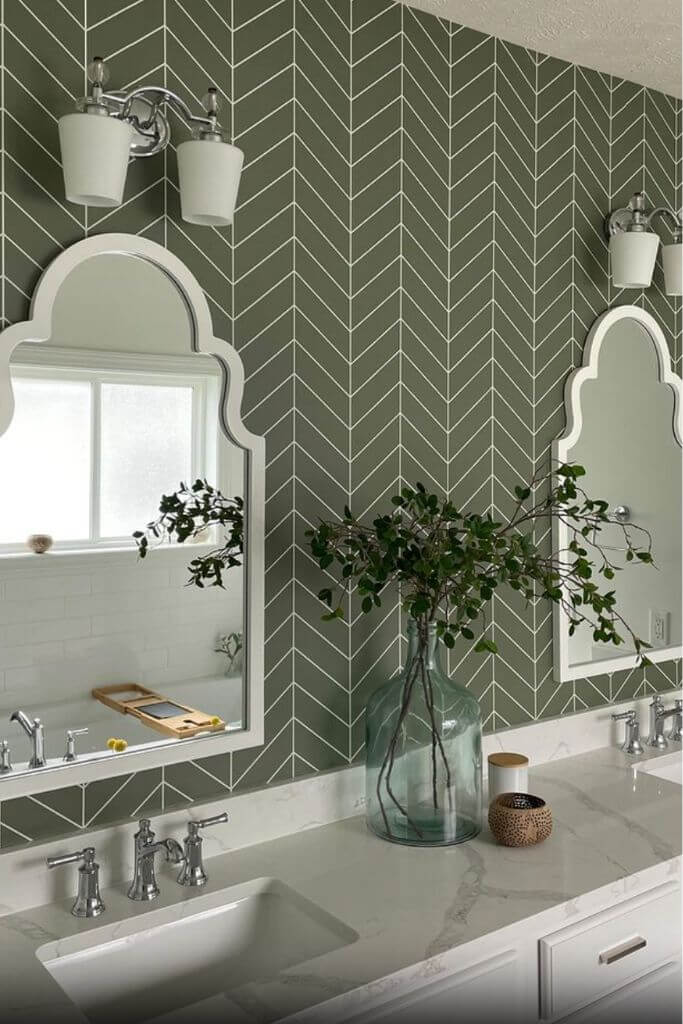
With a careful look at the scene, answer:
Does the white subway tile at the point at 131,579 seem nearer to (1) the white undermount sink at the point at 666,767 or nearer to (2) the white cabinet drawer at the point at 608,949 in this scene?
(2) the white cabinet drawer at the point at 608,949

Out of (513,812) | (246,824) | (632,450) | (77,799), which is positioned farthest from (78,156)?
(632,450)

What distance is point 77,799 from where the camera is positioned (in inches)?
66.6

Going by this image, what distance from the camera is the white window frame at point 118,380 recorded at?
64.6 inches

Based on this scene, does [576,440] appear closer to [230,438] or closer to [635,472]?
[635,472]

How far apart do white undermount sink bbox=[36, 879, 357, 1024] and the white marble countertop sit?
0.08ft

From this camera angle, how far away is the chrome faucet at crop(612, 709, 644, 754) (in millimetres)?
2469

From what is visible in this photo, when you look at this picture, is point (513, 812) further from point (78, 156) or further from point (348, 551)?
point (78, 156)

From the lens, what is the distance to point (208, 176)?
1.66m

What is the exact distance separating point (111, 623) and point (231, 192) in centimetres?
78

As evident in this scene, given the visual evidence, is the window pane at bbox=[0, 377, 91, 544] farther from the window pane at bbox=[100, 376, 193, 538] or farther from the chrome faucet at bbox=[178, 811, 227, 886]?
the chrome faucet at bbox=[178, 811, 227, 886]

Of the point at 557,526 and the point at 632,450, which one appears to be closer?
the point at 557,526

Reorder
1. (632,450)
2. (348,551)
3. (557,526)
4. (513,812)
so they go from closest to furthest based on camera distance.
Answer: (513,812), (348,551), (557,526), (632,450)

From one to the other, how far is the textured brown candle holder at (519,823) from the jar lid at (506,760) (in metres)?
0.12

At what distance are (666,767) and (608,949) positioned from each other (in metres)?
0.81
